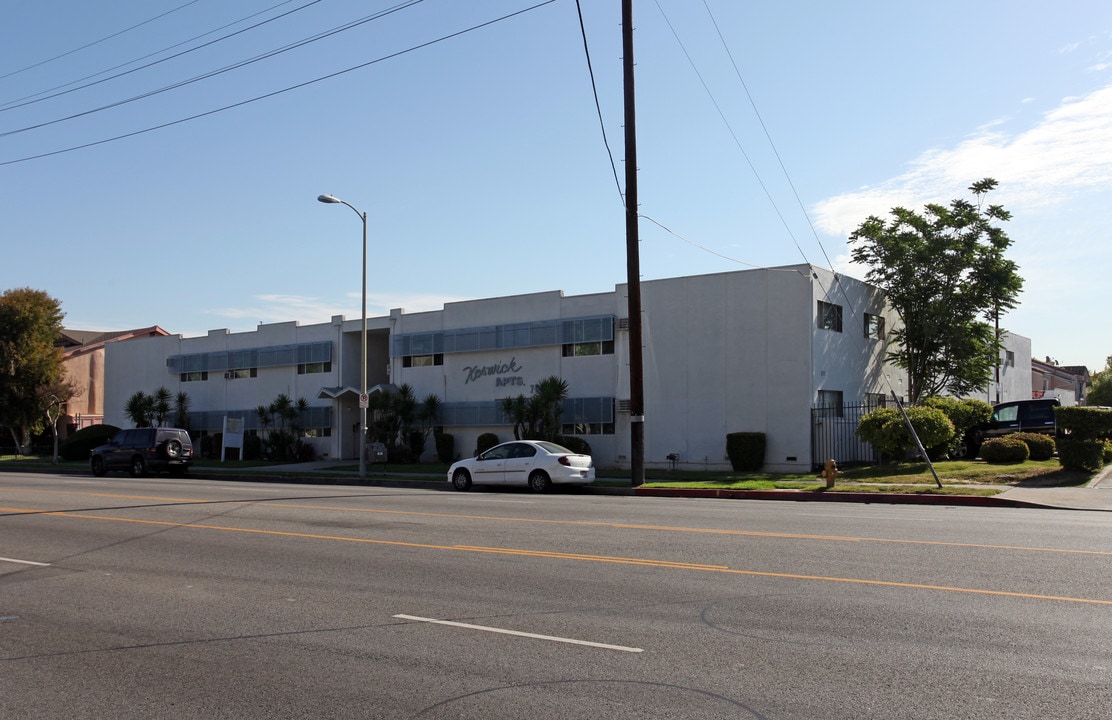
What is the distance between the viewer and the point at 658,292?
106 feet

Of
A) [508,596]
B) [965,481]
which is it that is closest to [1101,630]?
[508,596]

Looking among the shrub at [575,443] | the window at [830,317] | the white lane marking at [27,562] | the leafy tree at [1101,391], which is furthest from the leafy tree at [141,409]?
the leafy tree at [1101,391]

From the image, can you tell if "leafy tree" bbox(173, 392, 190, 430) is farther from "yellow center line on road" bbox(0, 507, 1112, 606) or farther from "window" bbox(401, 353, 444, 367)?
→ "yellow center line on road" bbox(0, 507, 1112, 606)

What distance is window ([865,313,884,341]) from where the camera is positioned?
34156mm

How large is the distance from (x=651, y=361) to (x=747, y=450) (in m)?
4.81

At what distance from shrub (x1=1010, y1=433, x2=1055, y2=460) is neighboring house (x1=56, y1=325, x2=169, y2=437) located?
52.2 metres

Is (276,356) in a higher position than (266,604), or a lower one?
higher

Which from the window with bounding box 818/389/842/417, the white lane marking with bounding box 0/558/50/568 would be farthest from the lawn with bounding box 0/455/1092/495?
the white lane marking with bounding box 0/558/50/568

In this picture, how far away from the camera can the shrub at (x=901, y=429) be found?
1032 inches

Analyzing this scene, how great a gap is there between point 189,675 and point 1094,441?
22265 mm

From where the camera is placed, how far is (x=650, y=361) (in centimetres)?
3222

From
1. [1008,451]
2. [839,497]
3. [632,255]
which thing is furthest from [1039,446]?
[632,255]

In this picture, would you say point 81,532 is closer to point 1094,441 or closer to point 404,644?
point 404,644

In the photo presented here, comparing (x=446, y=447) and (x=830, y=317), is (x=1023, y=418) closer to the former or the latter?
(x=830, y=317)
